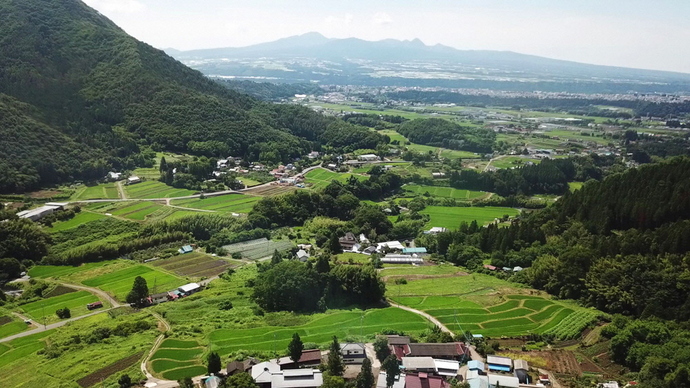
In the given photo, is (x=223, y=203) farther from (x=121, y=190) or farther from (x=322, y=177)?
(x=322, y=177)

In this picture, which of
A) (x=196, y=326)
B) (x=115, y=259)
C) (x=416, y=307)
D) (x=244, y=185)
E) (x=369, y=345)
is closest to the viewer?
(x=369, y=345)

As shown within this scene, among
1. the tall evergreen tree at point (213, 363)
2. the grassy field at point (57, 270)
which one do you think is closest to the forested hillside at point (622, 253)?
the tall evergreen tree at point (213, 363)

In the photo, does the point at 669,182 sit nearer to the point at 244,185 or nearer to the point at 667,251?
the point at 667,251

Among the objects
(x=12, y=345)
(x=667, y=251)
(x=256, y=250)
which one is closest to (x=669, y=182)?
(x=667, y=251)

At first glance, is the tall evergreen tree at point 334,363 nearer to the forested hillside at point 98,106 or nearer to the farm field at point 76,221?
the farm field at point 76,221

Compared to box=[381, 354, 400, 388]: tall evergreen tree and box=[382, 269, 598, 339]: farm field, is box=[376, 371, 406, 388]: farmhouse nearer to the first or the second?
box=[381, 354, 400, 388]: tall evergreen tree
